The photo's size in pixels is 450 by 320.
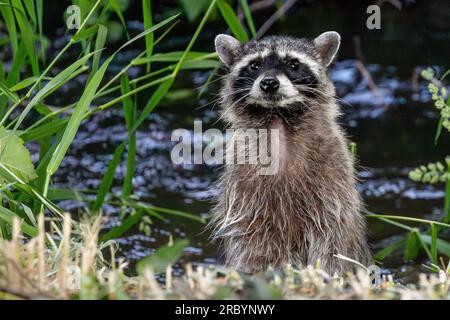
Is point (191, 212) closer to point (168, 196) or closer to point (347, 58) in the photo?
point (168, 196)

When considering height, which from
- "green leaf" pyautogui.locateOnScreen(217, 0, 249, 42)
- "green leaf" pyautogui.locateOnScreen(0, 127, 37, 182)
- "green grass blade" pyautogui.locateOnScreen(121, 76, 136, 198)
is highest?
"green leaf" pyautogui.locateOnScreen(217, 0, 249, 42)

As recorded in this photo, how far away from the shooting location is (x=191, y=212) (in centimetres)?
758

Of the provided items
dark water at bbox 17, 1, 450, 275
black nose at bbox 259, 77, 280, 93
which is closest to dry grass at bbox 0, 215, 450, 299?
black nose at bbox 259, 77, 280, 93

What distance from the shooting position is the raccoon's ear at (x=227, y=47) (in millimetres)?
5816

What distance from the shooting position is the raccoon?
17.1ft

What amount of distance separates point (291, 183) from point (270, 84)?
562 mm

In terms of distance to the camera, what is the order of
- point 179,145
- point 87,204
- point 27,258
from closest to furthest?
point 27,258
point 87,204
point 179,145

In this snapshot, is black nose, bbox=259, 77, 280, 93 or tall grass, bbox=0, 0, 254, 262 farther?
black nose, bbox=259, 77, 280, 93

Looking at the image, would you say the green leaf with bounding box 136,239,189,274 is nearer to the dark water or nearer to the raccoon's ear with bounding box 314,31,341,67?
the raccoon's ear with bounding box 314,31,341,67

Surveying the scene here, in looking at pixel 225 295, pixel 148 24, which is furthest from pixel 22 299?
pixel 148 24

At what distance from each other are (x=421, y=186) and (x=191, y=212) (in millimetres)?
1960

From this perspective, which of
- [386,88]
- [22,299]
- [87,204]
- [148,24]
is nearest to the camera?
[22,299]

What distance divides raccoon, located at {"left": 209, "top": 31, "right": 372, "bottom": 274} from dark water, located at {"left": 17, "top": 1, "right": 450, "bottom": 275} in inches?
54.1

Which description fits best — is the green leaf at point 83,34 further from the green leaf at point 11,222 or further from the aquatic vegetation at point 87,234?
the green leaf at point 11,222
